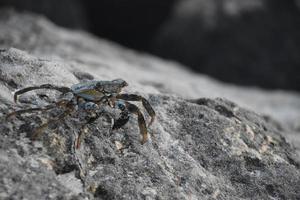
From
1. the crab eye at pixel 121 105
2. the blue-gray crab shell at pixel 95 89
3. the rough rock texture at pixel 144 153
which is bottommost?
the rough rock texture at pixel 144 153

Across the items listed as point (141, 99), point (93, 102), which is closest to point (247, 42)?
point (141, 99)

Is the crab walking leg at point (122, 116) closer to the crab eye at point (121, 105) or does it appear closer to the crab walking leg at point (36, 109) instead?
the crab eye at point (121, 105)

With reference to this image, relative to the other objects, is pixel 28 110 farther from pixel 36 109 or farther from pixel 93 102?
pixel 93 102

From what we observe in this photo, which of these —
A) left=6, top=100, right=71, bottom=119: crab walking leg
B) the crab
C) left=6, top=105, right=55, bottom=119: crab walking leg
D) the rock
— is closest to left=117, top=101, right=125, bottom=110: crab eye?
the crab

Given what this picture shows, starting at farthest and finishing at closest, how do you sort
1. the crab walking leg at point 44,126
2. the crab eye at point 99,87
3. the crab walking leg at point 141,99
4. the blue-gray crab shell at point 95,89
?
1. the crab walking leg at point 141,99
2. the crab eye at point 99,87
3. the blue-gray crab shell at point 95,89
4. the crab walking leg at point 44,126

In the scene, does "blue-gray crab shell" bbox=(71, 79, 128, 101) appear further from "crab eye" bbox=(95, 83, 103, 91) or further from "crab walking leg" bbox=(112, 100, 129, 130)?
"crab walking leg" bbox=(112, 100, 129, 130)

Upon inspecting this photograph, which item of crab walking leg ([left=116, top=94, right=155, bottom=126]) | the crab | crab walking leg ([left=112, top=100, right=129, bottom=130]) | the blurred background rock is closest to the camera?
the crab

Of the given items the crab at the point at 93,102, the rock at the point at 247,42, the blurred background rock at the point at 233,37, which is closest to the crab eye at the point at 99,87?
the crab at the point at 93,102
